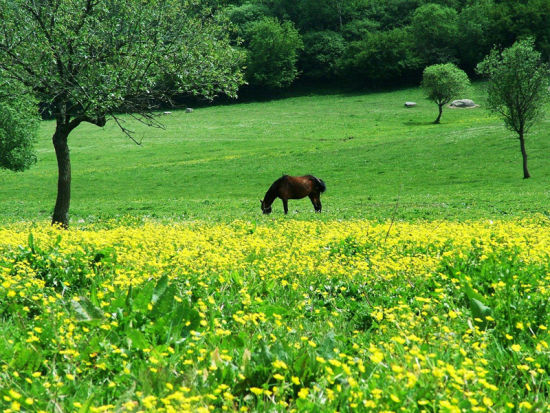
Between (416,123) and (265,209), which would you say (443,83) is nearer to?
(416,123)

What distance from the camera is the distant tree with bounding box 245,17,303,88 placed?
12138 cm

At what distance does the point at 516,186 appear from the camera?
1572 inches

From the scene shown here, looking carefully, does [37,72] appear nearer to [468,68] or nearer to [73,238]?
[73,238]

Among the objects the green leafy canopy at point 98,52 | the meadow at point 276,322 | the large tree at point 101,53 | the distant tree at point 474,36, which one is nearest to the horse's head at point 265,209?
the large tree at point 101,53

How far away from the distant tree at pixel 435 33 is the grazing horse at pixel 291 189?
98796mm

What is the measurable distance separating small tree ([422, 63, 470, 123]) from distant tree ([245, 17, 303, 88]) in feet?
141

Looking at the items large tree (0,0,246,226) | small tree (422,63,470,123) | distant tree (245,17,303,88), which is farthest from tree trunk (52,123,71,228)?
distant tree (245,17,303,88)

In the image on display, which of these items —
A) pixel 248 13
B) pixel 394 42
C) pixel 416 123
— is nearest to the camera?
pixel 416 123

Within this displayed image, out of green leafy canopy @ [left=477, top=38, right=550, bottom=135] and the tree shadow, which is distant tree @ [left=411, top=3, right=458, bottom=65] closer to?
the tree shadow

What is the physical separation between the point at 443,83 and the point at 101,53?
75.4 meters

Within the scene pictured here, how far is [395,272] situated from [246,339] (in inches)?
152

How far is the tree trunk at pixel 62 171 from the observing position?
19000mm

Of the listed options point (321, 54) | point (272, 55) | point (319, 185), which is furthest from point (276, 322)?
point (321, 54)

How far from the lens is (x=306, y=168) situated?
52375 millimetres
